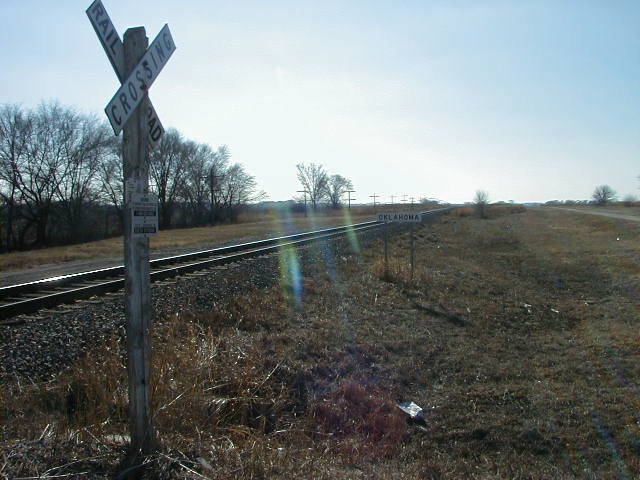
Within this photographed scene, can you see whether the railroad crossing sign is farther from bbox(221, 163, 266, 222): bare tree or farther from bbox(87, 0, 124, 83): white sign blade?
bbox(221, 163, 266, 222): bare tree

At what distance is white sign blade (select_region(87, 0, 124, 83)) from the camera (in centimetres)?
351

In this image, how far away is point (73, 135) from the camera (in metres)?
53.1

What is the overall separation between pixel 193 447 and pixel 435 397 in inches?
150

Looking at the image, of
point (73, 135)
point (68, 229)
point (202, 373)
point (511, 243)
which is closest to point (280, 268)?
point (202, 373)

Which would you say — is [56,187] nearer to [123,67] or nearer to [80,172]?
[80,172]

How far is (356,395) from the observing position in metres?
6.67

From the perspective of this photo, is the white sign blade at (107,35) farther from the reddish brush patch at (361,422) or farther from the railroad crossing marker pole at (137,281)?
the reddish brush patch at (361,422)

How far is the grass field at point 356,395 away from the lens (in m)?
4.30

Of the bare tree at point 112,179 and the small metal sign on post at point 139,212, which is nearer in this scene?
the small metal sign on post at point 139,212

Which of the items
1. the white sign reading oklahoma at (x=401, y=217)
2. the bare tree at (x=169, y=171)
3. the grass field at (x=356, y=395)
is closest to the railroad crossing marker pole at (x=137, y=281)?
the grass field at (x=356, y=395)

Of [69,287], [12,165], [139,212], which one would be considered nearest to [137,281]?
[139,212]

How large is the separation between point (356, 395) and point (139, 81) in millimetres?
4416

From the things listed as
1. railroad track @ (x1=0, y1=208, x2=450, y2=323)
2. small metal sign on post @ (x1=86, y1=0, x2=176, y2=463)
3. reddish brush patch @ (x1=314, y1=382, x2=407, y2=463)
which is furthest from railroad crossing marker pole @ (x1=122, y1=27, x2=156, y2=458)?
railroad track @ (x1=0, y1=208, x2=450, y2=323)

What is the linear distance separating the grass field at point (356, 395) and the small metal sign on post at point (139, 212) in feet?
1.09
